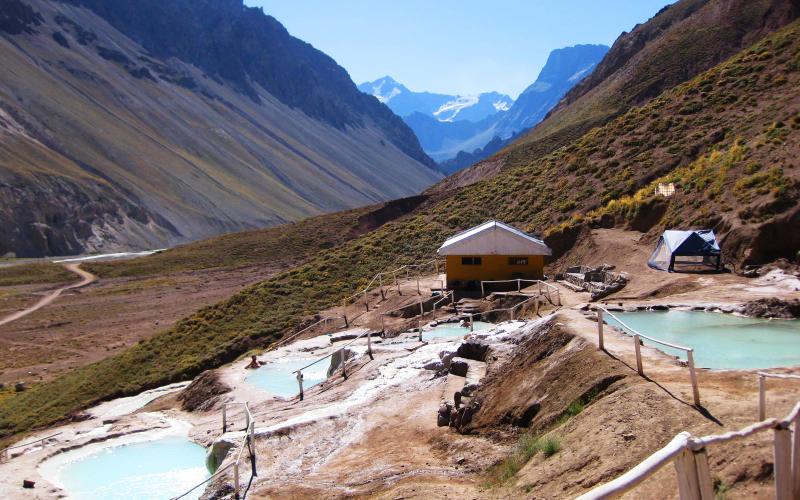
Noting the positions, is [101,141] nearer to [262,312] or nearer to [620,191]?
[262,312]

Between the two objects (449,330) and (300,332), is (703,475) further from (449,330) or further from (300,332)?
(300,332)

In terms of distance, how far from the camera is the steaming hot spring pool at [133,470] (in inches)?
761

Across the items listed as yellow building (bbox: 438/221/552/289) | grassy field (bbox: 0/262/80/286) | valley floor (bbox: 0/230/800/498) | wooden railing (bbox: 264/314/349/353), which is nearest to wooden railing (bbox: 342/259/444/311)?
wooden railing (bbox: 264/314/349/353)

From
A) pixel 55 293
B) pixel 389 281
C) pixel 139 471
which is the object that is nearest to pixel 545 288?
pixel 389 281

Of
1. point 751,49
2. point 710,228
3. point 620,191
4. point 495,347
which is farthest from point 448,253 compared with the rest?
point 751,49

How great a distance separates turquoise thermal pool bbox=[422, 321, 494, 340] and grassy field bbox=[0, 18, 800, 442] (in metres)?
13.8

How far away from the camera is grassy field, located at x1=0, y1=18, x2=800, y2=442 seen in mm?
35875

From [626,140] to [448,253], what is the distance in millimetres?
25483

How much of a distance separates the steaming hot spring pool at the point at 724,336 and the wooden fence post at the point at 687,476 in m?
10.4

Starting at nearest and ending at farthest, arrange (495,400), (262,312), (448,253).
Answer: (495,400) → (448,253) → (262,312)

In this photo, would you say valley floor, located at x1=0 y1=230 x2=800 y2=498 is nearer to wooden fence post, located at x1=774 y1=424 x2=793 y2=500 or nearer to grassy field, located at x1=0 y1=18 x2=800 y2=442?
wooden fence post, located at x1=774 y1=424 x2=793 y2=500

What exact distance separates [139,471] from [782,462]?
19.1m

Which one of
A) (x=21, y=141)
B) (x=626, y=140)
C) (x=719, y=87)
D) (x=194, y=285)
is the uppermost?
(x=21, y=141)

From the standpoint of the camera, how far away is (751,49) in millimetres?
58812
